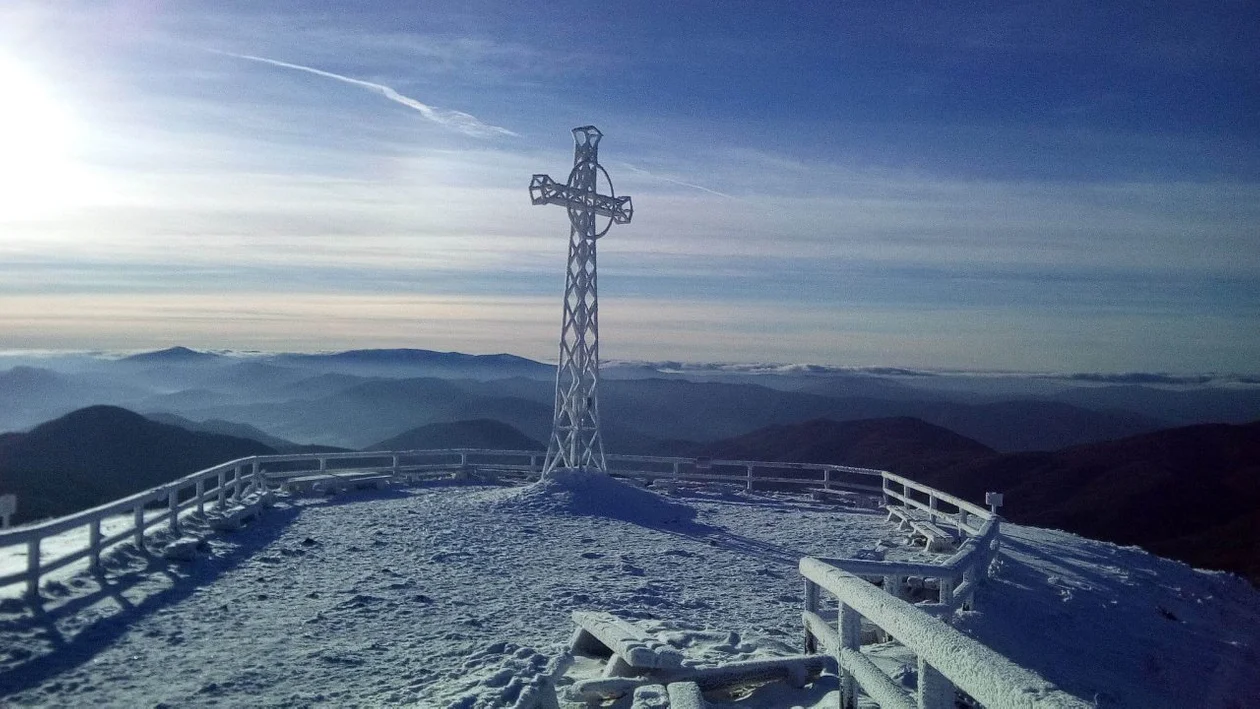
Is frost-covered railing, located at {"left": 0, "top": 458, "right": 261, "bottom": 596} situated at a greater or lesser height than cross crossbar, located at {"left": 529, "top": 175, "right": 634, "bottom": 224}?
lesser

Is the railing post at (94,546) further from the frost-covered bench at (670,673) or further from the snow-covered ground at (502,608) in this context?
the frost-covered bench at (670,673)

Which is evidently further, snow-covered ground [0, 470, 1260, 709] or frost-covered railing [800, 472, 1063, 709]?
snow-covered ground [0, 470, 1260, 709]

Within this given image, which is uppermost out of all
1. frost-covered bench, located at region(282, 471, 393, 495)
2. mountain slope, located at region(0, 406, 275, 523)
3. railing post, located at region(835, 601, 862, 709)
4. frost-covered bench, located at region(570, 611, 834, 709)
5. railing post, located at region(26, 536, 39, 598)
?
railing post, located at region(835, 601, 862, 709)

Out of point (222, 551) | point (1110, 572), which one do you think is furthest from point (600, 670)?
point (1110, 572)

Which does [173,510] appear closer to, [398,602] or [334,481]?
[398,602]

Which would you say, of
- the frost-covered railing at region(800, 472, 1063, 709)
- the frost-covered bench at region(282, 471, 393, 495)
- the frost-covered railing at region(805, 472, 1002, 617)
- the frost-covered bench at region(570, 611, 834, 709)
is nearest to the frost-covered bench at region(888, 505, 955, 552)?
the frost-covered railing at region(805, 472, 1002, 617)

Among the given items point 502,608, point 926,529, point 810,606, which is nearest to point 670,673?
point 810,606

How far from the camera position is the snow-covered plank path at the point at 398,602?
7465 mm

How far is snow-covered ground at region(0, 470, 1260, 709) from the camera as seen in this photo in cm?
752

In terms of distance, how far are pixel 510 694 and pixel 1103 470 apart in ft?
330

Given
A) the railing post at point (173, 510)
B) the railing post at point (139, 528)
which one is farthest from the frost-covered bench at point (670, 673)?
the railing post at point (173, 510)

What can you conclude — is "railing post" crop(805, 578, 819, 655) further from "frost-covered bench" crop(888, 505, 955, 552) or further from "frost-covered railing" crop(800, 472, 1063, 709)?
"frost-covered bench" crop(888, 505, 955, 552)

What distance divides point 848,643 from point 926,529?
12483 mm

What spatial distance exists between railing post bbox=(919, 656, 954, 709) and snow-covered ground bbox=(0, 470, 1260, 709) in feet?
7.31
